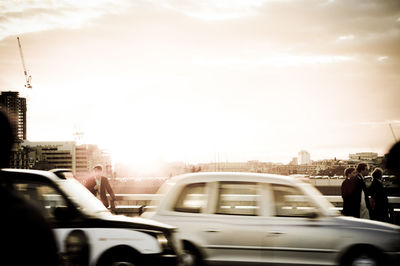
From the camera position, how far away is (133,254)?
7504mm

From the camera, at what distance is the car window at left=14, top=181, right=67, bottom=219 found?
7.27 m

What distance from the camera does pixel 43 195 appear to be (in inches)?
289

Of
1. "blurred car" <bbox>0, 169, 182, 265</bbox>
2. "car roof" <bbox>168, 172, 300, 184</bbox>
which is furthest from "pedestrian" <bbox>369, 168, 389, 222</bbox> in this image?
"blurred car" <bbox>0, 169, 182, 265</bbox>

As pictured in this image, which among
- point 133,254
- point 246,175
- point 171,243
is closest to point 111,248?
point 133,254

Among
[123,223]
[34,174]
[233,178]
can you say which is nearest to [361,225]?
[233,178]

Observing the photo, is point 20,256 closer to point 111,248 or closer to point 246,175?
point 111,248

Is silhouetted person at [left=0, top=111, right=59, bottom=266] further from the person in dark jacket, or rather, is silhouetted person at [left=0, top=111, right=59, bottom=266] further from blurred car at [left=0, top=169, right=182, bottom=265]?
the person in dark jacket

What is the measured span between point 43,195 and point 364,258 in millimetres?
5003

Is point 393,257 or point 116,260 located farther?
point 393,257

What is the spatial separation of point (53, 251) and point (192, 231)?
7.11 metres

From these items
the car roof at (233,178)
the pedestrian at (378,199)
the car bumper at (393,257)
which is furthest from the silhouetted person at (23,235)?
the pedestrian at (378,199)

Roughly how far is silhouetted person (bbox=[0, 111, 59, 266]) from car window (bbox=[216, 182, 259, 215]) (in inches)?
286

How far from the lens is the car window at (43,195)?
727 cm

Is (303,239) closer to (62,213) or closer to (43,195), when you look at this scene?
(62,213)
